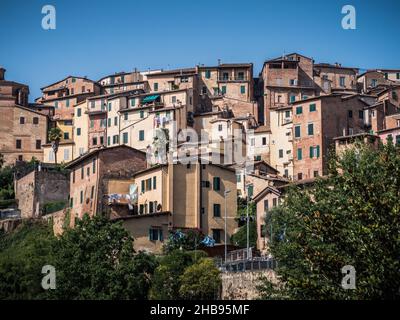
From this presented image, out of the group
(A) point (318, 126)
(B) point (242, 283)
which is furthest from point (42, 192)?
(B) point (242, 283)

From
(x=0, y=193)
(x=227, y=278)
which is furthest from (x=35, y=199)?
(x=227, y=278)

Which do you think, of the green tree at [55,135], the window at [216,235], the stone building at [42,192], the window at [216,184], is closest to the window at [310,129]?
the window at [216,184]

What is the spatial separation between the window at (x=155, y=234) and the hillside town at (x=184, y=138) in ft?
0.24

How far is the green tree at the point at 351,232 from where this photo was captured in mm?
39656

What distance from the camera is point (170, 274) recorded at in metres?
62.6

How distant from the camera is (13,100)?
396 feet

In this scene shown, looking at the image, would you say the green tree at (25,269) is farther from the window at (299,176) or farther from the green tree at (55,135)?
the green tree at (55,135)

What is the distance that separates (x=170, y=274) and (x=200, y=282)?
283 cm

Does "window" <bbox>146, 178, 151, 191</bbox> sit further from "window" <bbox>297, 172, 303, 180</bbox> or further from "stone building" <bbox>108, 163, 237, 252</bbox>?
"window" <bbox>297, 172, 303, 180</bbox>

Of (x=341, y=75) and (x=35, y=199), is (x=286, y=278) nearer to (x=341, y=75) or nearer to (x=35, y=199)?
(x=35, y=199)

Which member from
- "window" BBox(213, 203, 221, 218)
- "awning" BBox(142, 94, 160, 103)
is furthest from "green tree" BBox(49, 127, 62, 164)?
"window" BBox(213, 203, 221, 218)

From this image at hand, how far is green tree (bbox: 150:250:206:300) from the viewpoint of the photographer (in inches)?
2413

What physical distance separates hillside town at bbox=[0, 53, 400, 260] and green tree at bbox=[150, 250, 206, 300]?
8.59 m
